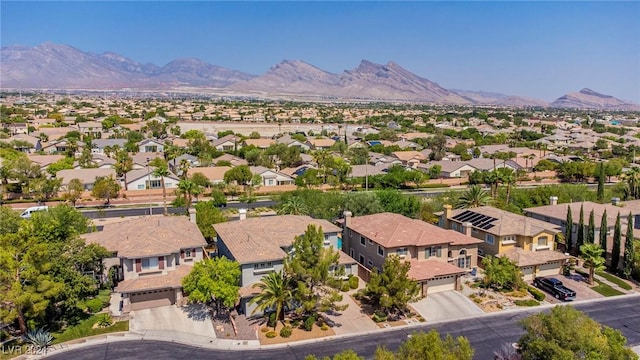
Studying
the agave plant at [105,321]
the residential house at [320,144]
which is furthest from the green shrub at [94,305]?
the residential house at [320,144]

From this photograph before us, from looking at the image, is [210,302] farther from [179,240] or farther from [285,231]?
[285,231]

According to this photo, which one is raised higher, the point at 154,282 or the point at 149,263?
the point at 149,263

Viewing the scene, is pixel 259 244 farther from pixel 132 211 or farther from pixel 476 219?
pixel 132 211

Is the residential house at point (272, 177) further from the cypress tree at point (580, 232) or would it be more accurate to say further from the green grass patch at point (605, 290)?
the green grass patch at point (605, 290)

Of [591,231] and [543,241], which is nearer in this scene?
[543,241]

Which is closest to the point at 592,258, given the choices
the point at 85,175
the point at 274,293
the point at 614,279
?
the point at 614,279

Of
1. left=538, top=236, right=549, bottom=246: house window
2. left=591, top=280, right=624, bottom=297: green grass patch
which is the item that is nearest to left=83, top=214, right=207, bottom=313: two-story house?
left=538, top=236, right=549, bottom=246: house window

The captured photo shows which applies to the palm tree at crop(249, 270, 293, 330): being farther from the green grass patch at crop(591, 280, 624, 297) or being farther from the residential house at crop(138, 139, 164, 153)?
the residential house at crop(138, 139, 164, 153)

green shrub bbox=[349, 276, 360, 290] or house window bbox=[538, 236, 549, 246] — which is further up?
Answer: house window bbox=[538, 236, 549, 246]
